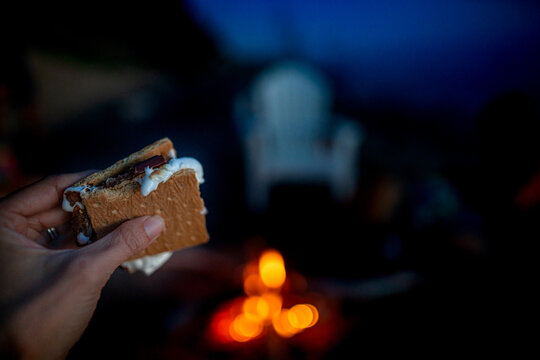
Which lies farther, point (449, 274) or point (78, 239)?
point (449, 274)

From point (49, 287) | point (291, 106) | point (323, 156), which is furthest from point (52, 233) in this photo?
point (291, 106)

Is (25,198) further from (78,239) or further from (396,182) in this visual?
(396,182)

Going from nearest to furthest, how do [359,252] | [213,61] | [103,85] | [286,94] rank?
[359,252]
[286,94]
[103,85]
[213,61]

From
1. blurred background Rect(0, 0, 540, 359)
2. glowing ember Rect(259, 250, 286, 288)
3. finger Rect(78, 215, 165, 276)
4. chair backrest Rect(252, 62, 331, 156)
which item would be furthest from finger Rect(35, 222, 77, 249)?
chair backrest Rect(252, 62, 331, 156)

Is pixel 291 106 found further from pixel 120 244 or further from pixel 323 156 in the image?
pixel 120 244

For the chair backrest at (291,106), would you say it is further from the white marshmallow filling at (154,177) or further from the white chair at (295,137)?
the white marshmallow filling at (154,177)

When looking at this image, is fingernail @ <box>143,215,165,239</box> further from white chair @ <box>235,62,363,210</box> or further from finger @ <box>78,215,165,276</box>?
white chair @ <box>235,62,363,210</box>

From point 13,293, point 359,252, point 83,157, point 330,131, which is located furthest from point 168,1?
point 13,293

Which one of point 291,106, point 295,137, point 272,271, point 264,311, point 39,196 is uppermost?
point 39,196
